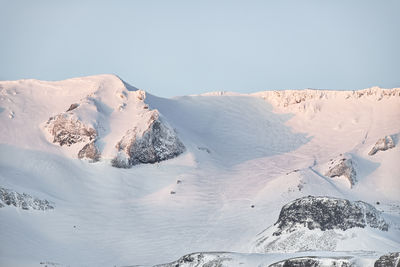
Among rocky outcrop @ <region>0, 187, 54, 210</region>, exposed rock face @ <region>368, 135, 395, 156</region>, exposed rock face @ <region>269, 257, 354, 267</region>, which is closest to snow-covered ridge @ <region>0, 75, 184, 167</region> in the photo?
rocky outcrop @ <region>0, 187, 54, 210</region>

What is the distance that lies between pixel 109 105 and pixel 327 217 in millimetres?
37934

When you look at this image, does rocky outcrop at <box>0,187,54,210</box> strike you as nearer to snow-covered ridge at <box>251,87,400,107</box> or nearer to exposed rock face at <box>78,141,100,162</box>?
exposed rock face at <box>78,141,100,162</box>

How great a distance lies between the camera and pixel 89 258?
211 feet

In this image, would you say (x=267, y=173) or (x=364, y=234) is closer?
(x=364, y=234)

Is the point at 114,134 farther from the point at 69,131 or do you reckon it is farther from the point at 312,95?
the point at 312,95

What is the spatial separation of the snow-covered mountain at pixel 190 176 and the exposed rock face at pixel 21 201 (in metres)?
0.14

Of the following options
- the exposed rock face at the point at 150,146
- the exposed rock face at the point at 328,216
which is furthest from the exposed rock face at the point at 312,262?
the exposed rock face at the point at 150,146

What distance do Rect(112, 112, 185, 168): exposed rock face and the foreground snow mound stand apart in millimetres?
22838

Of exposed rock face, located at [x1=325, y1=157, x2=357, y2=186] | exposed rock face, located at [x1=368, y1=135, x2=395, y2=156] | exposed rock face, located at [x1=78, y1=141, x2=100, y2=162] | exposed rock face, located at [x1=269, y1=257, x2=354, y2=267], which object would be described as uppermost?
exposed rock face, located at [x1=368, y1=135, x2=395, y2=156]

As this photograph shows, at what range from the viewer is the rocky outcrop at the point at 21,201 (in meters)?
68.2

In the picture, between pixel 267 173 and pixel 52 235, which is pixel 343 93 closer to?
pixel 267 173

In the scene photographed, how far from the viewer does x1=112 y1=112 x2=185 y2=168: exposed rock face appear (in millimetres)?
83500

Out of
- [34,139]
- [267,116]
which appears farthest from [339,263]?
[267,116]

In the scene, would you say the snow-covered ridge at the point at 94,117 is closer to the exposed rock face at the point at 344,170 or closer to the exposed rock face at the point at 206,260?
the exposed rock face at the point at 344,170
